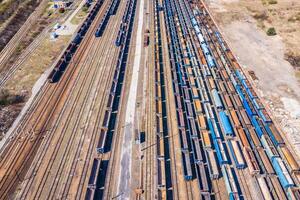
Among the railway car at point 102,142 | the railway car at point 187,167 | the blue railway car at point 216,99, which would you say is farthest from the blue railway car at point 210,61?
the railway car at point 102,142

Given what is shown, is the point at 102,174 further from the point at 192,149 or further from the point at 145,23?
the point at 145,23

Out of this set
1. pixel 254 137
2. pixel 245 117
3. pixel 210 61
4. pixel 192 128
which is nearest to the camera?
pixel 254 137

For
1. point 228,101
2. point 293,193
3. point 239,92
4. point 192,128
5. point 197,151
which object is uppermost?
point 239,92

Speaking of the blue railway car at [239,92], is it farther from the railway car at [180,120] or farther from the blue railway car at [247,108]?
the railway car at [180,120]

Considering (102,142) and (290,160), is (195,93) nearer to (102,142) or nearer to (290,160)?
(102,142)

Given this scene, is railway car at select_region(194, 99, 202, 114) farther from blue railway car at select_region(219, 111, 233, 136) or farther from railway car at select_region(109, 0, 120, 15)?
railway car at select_region(109, 0, 120, 15)

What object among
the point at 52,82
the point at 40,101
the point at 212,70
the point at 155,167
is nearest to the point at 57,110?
the point at 40,101

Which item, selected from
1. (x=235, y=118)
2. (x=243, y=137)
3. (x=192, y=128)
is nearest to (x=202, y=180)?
(x=192, y=128)
